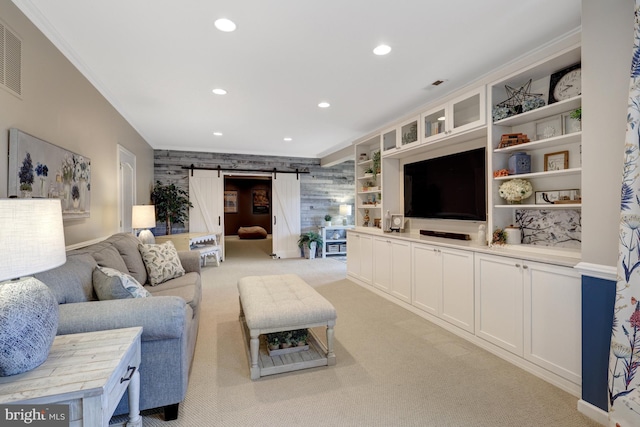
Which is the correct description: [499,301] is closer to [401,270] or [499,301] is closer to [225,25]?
[401,270]

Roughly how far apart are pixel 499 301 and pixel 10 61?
376 centimetres

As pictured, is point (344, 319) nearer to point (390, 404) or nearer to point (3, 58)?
point (390, 404)

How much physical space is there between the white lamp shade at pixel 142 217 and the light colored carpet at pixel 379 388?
6.53 ft

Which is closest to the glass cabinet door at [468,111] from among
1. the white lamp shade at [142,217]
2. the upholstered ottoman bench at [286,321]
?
the upholstered ottoman bench at [286,321]

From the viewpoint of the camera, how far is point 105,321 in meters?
1.54

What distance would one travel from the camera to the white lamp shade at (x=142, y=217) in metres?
4.27

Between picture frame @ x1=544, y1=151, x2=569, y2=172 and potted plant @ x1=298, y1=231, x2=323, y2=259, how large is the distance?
5.16 meters

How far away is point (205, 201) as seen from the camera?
6.79 metres

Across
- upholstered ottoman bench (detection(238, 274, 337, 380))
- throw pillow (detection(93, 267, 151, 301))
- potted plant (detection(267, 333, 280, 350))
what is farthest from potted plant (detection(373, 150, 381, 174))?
throw pillow (detection(93, 267, 151, 301))

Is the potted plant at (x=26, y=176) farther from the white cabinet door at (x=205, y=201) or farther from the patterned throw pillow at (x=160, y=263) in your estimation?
the white cabinet door at (x=205, y=201)

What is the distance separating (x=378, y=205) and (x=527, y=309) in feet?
8.76

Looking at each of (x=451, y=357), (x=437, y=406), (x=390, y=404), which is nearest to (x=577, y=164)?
(x=451, y=357)

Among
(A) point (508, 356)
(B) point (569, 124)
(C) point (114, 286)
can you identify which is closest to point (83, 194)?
(C) point (114, 286)

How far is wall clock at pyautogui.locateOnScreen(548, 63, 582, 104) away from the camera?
2299 mm
